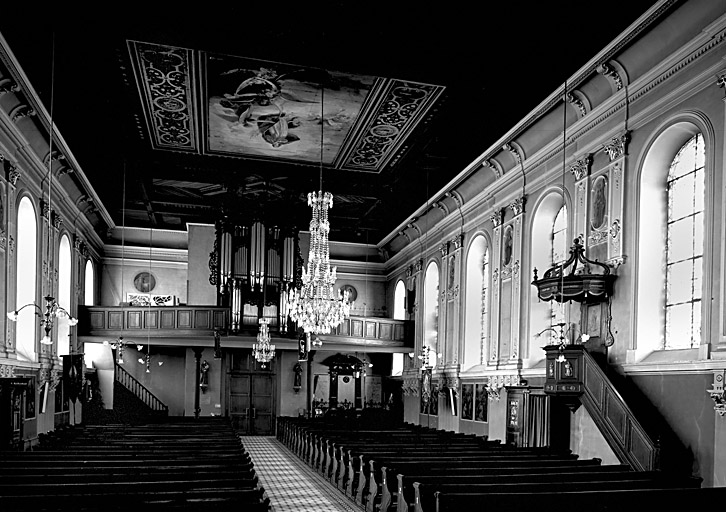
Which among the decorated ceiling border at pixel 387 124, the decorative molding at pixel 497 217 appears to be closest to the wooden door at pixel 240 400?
the decorated ceiling border at pixel 387 124

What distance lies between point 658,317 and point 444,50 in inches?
233

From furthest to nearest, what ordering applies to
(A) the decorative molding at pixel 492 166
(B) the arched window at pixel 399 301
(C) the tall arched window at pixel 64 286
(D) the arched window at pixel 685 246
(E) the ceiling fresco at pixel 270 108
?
(B) the arched window at pixel 399 301, (C) the tall arched window at pixel 64 286, (A) the decorative molding at pixel 492 166, (E) the ceiling fresco at pixel 270 108, (D) the arched window at pixel 685 246

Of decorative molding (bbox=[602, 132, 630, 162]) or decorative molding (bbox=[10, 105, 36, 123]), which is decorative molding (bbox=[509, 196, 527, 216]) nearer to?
decorative molding (bbox=[602, 132, 630, 162])

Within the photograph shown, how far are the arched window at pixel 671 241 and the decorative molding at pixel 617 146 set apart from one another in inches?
24.4

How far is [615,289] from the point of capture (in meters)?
12.7

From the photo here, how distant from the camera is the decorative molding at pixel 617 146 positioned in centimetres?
1265

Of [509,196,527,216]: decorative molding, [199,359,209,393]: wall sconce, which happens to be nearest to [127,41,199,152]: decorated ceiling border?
[509,196,527,216]: decorative molding

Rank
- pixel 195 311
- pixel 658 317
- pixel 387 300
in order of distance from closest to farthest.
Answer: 1. pixel 658 317
2. pixel 195 311
3. pixel 387 300

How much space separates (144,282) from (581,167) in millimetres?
20630

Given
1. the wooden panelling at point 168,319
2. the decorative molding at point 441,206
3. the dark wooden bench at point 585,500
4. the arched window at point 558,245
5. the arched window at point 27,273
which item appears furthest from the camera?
the wooden panelling at point 168,319

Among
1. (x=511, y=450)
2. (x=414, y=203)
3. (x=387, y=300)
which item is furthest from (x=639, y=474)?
(x=387, y=300)

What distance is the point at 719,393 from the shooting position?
9477 millimetres

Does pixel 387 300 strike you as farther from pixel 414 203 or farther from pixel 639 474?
pixel 639 474

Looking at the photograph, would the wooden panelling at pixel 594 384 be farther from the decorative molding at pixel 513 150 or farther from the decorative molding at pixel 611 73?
the decorative molding at pixel 513 150
